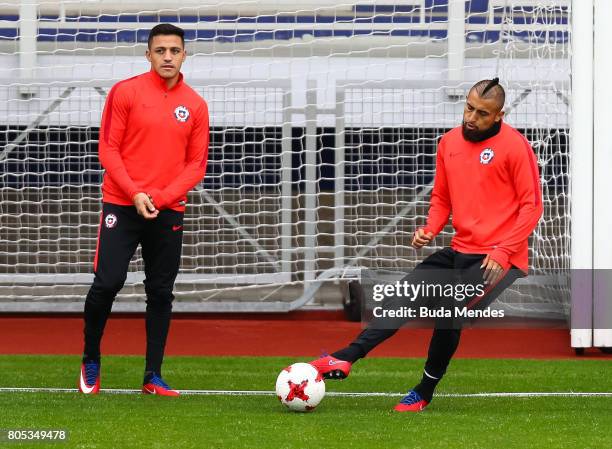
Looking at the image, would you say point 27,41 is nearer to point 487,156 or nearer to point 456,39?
point 456,39

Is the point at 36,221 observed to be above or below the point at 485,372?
above

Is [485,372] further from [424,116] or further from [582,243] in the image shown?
[424,116]

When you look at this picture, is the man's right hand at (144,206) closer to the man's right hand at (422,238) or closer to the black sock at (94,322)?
the black sock at (94,322)

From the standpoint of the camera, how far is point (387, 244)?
1093cm

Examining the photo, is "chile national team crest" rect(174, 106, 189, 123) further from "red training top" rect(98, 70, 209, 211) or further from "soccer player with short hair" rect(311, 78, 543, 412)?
"soccer player with short hair" rect(311, 78, 543, 412)

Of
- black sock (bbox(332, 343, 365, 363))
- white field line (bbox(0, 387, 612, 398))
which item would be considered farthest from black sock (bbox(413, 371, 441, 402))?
white field line (bbox(0, 387, 612, 398))

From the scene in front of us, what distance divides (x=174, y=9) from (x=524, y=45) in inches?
116

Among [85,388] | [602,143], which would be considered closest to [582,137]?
[602,143]

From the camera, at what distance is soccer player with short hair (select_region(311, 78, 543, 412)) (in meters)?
5.52

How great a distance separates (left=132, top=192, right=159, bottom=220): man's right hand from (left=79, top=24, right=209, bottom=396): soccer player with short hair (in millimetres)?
80

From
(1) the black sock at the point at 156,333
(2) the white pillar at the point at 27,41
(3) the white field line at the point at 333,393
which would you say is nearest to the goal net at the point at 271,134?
(2) the white pillar at the point at 27,41

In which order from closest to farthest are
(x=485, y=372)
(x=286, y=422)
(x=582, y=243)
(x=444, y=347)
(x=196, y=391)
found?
1. (x=286, y=422)
2. (x=444, y=347)
3. (x=196, y=391)
4. (x=485, y=372)
5. (x=582, y=243)

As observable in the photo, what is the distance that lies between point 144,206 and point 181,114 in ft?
1.82

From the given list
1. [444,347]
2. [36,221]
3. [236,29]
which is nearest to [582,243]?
[444,347]
